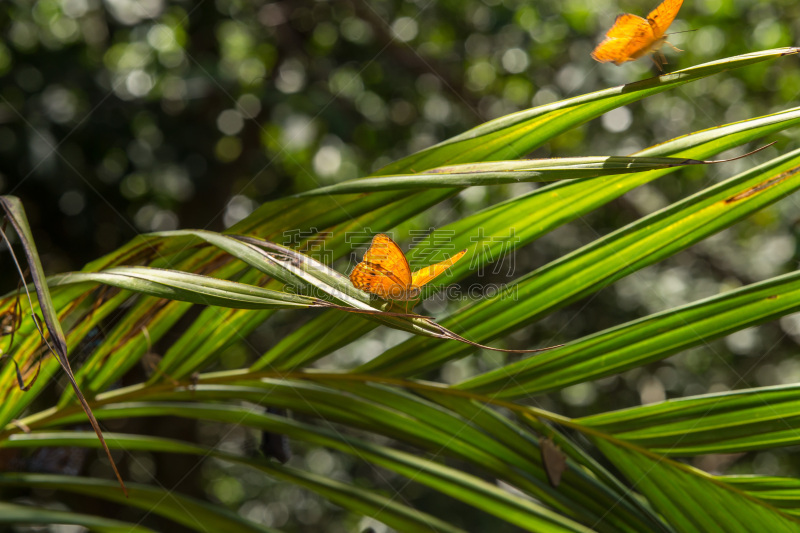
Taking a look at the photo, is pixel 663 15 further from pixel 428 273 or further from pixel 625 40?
pixel 428 273

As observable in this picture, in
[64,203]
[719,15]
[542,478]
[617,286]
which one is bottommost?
[617,286]

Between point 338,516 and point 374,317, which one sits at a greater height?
point 374,317

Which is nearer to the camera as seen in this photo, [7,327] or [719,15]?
[7,327]

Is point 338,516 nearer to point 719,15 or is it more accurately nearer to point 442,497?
point 442,497

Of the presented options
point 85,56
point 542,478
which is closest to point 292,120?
point 85,56

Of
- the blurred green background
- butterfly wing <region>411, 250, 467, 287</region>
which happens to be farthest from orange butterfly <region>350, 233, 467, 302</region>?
the blurred green background

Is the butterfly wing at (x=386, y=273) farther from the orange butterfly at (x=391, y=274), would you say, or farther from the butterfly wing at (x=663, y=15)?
the butterfly wing at (x=663, y=15)

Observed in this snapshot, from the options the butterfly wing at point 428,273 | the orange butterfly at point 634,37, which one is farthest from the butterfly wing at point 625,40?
the butterfly wing at point 428,273
